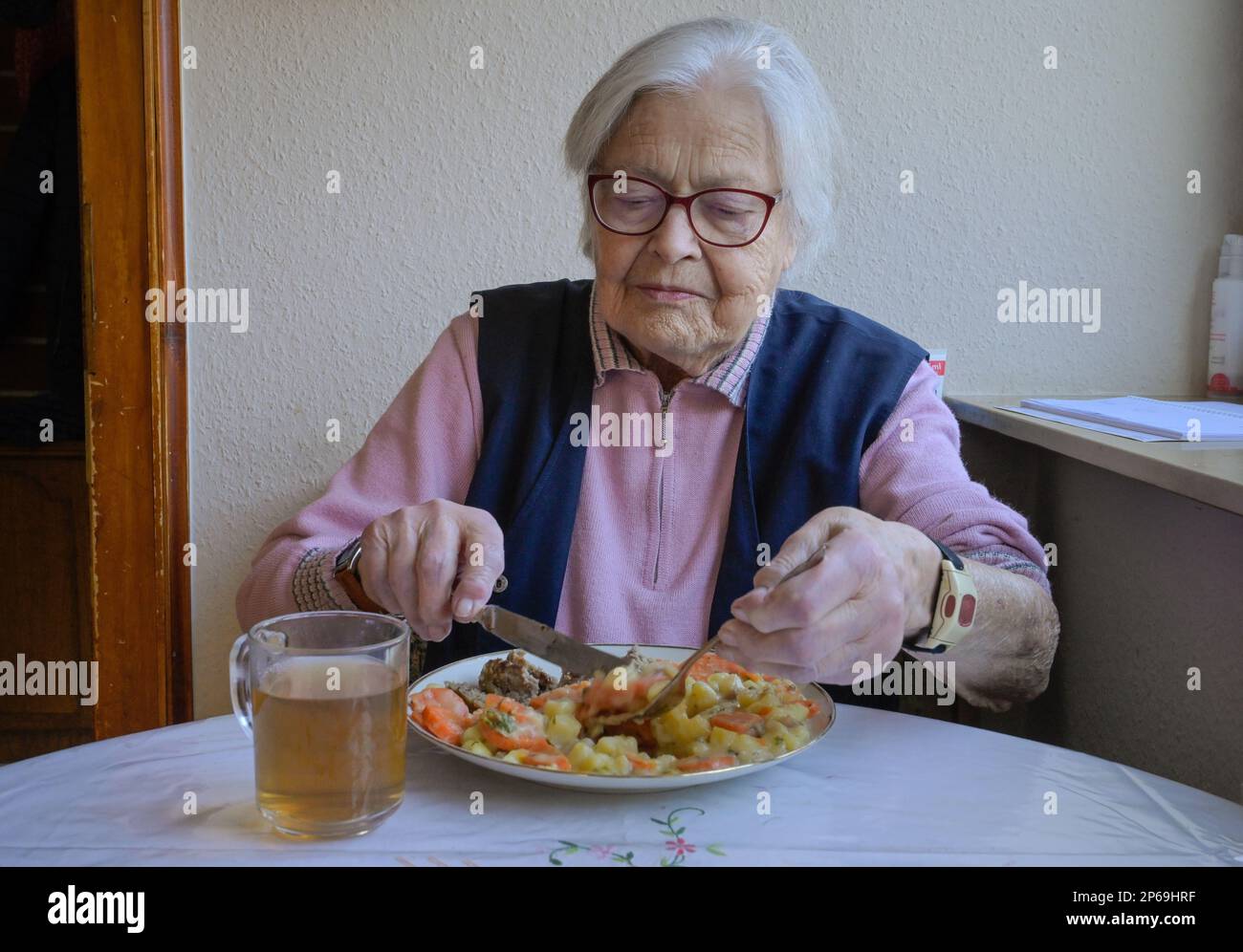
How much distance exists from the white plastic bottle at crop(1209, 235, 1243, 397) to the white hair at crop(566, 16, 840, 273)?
3.37ft

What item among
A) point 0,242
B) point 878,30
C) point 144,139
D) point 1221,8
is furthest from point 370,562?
point 0,242

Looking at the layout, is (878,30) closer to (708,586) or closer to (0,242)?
(708,586)

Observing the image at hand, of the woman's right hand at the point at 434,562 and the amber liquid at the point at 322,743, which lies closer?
the amber liquid at the point at 322,743

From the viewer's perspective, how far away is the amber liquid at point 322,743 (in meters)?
0.76

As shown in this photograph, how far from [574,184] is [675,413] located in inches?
29.2

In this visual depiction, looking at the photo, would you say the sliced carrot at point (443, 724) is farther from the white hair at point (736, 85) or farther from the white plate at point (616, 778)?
the white hair at point (736, 85)

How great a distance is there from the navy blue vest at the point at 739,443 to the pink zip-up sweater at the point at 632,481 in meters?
0.02

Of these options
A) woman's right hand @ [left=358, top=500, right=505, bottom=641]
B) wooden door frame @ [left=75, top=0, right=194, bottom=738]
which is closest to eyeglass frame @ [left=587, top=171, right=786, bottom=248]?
woman's right hand @ [left=358, top=500, right=505, bottom=641]

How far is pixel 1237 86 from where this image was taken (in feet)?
6.86

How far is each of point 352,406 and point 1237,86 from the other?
180 centimetres

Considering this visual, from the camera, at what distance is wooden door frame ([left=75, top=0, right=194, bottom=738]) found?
2.11m
